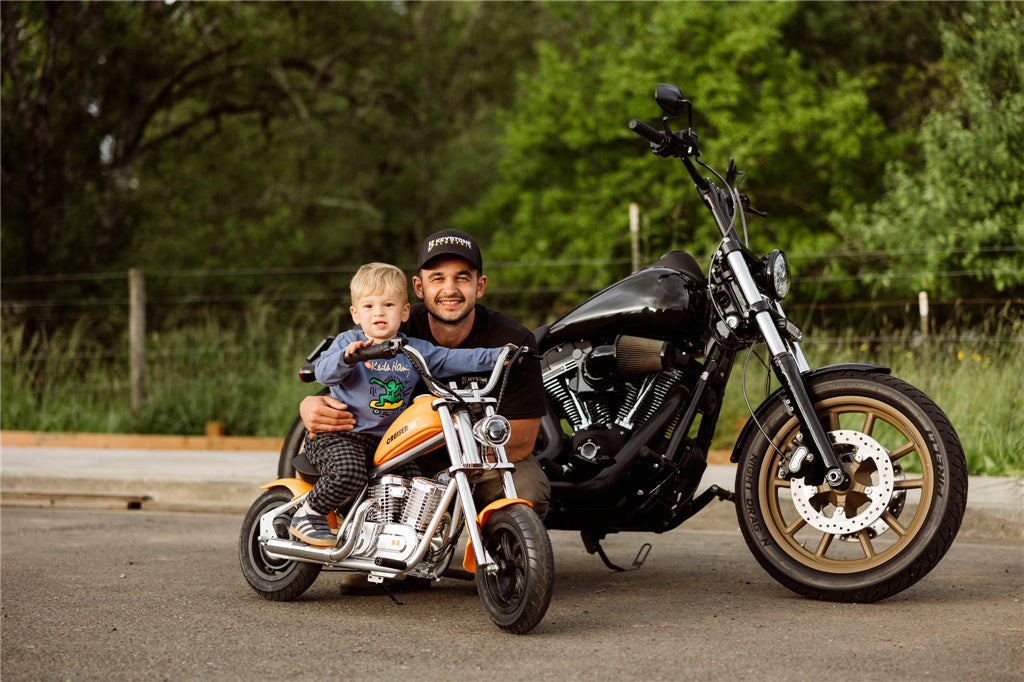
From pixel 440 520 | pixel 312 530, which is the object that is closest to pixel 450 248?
pixel 440 520

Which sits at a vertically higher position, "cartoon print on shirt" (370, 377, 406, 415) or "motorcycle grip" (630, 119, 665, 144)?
"motorcycle grip" (630, 119, 665, 144)

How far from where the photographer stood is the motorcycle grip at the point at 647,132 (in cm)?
455

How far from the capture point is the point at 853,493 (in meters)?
4.38

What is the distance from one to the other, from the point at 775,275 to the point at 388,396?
1.56 metres

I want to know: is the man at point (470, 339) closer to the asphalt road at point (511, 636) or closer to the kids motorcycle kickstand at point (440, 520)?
the kids motorcycle kickstand at point (440, 520)

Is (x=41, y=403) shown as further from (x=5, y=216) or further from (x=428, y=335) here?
(x=428, y=335)

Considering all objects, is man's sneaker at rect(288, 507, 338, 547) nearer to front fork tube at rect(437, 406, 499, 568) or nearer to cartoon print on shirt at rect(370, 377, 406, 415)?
cartoon print on shirt at rect(370, 377, 406, 415)

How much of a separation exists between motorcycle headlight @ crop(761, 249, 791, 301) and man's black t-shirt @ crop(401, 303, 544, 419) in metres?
0.94

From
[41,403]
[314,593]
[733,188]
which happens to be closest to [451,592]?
[314,593]

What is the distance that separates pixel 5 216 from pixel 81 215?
1.27 m

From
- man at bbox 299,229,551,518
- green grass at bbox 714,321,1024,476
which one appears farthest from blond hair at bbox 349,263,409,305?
green grass at bbox 714,321,1024,476

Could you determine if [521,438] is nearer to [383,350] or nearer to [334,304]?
[383,350]

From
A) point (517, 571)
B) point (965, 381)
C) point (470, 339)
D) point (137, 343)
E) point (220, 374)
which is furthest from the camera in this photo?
point (220, 374)

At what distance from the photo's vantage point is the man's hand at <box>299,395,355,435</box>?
433cm
